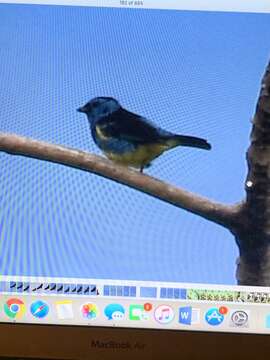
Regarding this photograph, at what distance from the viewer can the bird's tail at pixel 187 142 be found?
2.23ft

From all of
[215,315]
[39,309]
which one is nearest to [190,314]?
[215,315]

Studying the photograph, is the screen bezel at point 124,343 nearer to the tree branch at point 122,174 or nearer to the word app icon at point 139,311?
the word app icon at point 139,311

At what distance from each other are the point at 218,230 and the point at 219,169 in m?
0.06

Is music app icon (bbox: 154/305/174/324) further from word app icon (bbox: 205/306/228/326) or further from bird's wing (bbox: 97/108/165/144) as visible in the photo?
bird's wing (bbox: 97/108/165/144)

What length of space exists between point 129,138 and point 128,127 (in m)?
0.01

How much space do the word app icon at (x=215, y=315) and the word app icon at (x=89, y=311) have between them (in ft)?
0.36

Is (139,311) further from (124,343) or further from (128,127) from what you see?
(128,127)

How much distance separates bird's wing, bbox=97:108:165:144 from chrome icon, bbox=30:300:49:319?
0.18m

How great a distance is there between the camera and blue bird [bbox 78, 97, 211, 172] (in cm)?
68

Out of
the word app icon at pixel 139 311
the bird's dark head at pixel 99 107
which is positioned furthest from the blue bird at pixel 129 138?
the word app icon at pixel 139 311

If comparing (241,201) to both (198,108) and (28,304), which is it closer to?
(198,108)

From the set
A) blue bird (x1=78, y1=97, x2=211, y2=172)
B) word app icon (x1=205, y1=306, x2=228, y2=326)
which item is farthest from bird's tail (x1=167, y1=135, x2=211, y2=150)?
word app icon (x1=205, y1=306, x2=228, y2=326)

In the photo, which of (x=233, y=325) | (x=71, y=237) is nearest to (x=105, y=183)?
(x=71, y=237)

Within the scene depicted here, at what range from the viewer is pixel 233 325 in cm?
67
